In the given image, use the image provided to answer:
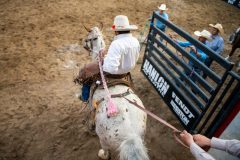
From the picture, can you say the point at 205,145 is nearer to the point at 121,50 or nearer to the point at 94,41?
the point at 121,50

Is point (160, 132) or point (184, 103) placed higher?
point (184, 103)

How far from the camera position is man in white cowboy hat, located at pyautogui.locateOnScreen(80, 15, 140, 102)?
3.67 meters

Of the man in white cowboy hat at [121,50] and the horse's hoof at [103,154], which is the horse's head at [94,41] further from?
the horse's hoof at [103,154]

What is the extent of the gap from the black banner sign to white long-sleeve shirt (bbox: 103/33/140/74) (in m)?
1.45

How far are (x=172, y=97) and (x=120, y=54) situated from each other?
1872mm

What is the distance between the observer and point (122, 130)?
3.17m

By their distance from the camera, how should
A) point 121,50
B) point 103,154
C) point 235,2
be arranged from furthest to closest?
point 235,2 → point 103,154 → point 121,50

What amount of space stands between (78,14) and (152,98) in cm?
578

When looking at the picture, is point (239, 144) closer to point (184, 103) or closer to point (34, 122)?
point (184, 103)

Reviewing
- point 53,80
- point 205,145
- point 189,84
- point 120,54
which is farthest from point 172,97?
point 53,80

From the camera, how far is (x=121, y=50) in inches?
145

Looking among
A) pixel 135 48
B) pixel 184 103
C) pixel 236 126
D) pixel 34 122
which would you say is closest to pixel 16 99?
pixel 34 122

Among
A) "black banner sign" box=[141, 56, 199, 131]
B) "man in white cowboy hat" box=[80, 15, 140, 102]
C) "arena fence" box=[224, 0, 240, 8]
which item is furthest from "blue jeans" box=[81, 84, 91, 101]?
"arena fence" box=[224, 0, 240, 8]

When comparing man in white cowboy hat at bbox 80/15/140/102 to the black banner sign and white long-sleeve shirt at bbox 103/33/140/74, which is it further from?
the black banner sign
